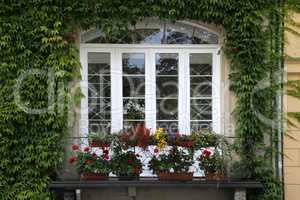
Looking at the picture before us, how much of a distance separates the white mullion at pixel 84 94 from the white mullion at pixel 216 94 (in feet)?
6.56

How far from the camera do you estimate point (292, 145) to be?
342 inches

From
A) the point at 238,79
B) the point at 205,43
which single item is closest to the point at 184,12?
the point at 205,43

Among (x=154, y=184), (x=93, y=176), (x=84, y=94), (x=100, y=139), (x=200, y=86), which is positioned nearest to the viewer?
(x=154, y=184)

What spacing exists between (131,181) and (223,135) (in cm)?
163

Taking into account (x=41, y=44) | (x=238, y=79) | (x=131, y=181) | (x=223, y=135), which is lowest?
(x=131, y=181)

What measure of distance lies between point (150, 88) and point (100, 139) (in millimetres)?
1170

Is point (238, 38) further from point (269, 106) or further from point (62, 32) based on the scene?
point (62, 32)

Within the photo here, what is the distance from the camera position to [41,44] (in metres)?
8.37

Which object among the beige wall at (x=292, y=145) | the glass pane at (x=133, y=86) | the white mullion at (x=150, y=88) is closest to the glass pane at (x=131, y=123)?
the white mullion at (x=150, y=88)

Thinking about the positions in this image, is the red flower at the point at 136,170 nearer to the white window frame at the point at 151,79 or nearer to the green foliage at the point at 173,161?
the green foliage at the point at 173,161

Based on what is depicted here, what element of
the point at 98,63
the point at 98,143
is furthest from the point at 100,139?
the point at 98,63

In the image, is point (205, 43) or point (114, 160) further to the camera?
point (205, 43)

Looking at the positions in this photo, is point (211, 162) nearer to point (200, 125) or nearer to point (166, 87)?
point (200, 125)

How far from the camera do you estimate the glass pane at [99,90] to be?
8781 millimetres
